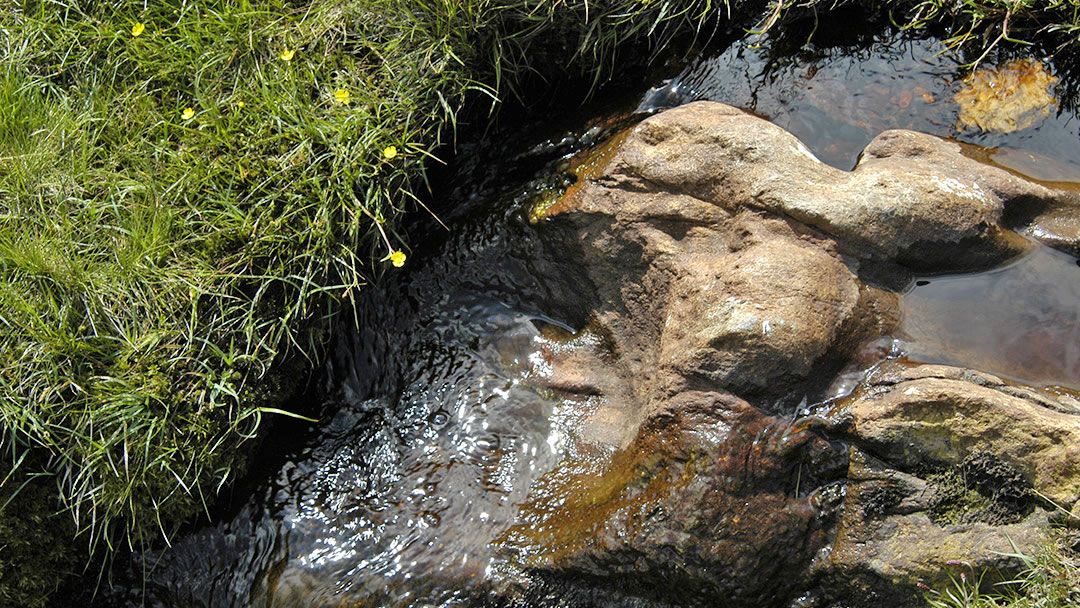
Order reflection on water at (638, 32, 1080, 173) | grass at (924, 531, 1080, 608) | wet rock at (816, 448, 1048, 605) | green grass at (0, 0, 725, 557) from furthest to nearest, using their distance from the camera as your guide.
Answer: reflection on water at (638, 32, 1080, 173)
green grass at (0, 0, 725, 557)
wet rock at (816, 448, 1048, 605)
grass at (924, 531, 1080, 608)

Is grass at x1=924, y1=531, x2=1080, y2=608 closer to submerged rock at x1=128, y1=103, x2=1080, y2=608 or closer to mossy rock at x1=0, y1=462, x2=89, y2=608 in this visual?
submerged rock at x1=128, y1=103, x2=1080, y2=608

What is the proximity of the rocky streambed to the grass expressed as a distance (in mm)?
44

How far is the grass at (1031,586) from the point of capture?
2.20 meters

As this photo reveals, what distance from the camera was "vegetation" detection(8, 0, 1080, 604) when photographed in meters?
2.65

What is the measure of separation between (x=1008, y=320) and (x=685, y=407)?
1.14 metres

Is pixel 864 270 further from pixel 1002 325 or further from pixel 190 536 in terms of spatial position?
pixel 190 536

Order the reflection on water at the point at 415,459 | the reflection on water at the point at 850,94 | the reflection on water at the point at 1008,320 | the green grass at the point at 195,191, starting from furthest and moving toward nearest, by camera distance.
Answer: the reflection on water at the point at 850,94 → the reflection on water at the point at 415,459 → the green grass at the point at 195,191 → the reflection on water at the point at 1008,320

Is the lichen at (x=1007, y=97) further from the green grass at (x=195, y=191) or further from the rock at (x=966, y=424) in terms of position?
the rock at (x=966, y=424)

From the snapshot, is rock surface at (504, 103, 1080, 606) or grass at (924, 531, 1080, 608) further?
rock surface at (504, 103, 1080, 606)

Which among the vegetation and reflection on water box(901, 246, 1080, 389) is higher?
the vegetation

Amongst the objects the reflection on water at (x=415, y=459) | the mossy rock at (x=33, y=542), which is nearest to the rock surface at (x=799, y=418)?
the reflection on water at (x=415, y=459)

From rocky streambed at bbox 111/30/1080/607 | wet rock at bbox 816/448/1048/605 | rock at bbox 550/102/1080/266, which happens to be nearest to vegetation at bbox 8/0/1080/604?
rocky streambed at bbox 111/30/1080/607

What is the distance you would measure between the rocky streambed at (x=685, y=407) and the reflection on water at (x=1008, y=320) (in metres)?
0.02

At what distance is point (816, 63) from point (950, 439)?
177cm
